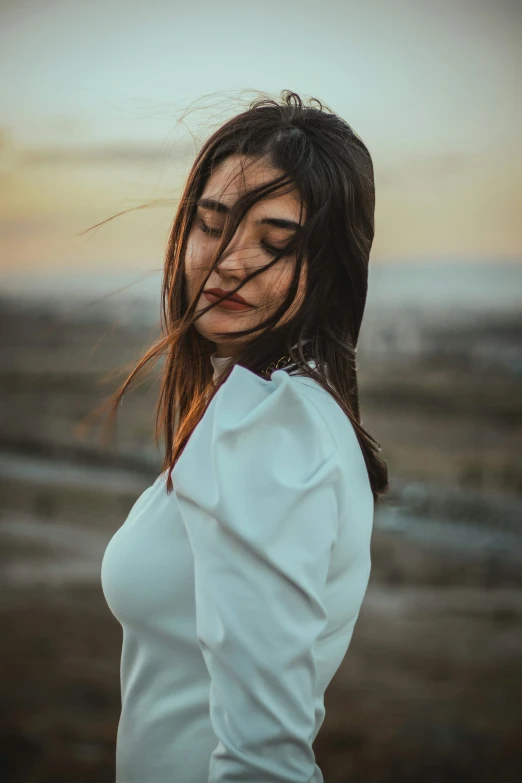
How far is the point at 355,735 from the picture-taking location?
3387 millimetres

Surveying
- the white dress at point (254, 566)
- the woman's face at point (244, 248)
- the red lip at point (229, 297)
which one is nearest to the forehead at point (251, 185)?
the woman's face at point (244, 248)

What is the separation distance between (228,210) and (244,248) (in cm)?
8

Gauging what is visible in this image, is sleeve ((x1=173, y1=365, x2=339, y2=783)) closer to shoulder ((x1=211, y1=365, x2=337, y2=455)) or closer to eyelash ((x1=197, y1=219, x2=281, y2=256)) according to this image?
shoulder ((x1=211, y1=365, x2=337, y2=455))

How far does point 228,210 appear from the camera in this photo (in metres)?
1.23

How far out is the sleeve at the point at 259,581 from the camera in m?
0.93

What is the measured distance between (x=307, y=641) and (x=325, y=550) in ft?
0.36

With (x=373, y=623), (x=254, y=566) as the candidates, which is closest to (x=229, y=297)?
(x=254, y=566)

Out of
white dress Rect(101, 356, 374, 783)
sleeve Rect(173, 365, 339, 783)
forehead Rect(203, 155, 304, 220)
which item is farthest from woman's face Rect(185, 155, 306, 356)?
sleeve Rect(173, 365, 339, 783)

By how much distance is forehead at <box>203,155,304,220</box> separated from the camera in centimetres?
119

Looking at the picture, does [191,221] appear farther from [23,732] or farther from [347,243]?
[23,732]

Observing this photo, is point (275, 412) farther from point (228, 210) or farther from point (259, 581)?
point (228, 210)

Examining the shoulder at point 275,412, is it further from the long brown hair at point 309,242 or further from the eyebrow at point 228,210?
the eyebrow at point 228,210

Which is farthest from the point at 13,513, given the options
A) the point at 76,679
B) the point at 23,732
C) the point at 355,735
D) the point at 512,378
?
the point at 512,378

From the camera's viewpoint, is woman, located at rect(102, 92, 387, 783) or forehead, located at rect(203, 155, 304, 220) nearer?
woman, located at rect(102, 92, 387, 783)
